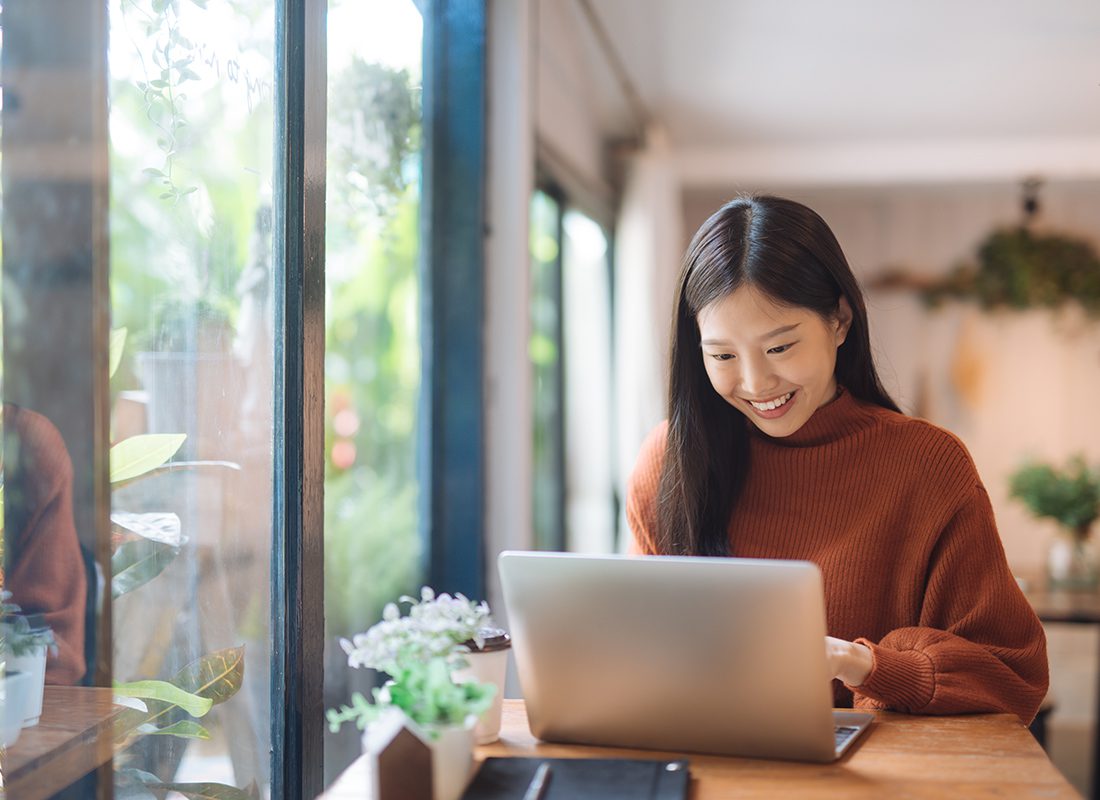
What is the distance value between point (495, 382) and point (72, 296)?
5.72 feet

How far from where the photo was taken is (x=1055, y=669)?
5312 millimetres

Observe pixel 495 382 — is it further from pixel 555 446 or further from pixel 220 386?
pixel 555 446

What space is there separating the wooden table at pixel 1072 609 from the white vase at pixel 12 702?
3.10 metres

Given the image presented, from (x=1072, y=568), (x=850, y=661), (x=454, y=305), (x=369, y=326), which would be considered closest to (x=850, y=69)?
(x=1072, y=568)

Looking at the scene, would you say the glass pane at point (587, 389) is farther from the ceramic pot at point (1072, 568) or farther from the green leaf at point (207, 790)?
the green leaf at point (207, 790)

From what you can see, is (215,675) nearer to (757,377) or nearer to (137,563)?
(137,563)

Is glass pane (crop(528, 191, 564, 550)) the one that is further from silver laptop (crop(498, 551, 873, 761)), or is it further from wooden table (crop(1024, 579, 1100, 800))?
silver laptop (crop(498, 551, 873, 761))

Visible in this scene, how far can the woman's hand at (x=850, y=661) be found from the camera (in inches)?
49.8

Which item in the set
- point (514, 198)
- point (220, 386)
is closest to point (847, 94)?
point (514, 198)

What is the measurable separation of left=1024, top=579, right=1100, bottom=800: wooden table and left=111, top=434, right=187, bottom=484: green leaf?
9.50ft

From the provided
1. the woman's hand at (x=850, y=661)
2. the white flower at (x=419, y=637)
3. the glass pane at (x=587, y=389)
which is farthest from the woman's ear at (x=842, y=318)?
the glass pane at (x=587, y=389)

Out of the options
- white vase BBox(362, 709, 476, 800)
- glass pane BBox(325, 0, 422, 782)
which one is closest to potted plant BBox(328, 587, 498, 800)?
white vase BBox(362, 709, 476, 800)

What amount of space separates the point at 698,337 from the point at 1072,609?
2731 mm

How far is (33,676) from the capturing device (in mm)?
1050
